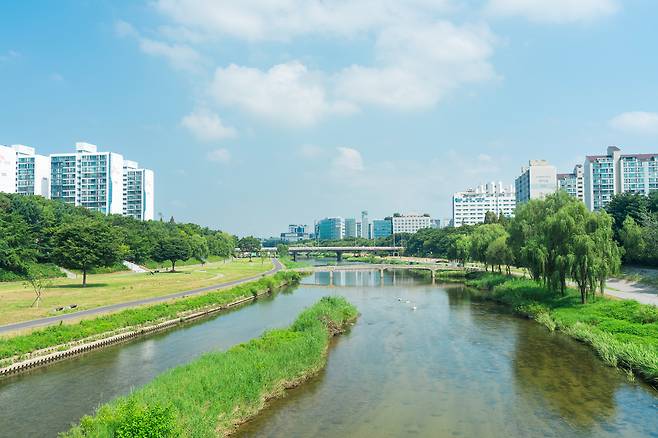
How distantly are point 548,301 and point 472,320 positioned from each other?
854cm

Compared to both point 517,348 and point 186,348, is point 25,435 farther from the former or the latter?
point 517,348

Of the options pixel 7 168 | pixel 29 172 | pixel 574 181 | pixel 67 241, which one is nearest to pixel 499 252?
pixel 67 241

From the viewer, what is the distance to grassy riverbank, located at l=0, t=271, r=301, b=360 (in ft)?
94.4

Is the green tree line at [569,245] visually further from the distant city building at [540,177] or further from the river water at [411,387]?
the distant city building at [540,177]

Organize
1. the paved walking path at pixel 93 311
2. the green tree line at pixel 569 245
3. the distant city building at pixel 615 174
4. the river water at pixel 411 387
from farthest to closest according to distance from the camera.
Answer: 1. the distant city building at pixel 615 174
2. the green tree line at pixel 569 245
3. the paved walking path at pixel 93 311
4. the river water at pixel 411 387

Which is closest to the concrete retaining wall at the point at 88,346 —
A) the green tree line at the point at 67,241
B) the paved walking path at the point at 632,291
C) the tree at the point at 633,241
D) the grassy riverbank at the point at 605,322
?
the green tree line at the point at 67,241

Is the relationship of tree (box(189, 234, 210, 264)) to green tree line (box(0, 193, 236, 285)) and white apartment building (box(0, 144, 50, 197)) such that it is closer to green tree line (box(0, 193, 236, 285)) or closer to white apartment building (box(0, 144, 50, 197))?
green tree line (box(0, 193, 236, 285))

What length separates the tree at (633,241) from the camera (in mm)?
63713

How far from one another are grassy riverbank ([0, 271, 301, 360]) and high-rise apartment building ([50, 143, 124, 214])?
126 meters

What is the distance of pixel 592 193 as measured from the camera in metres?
156

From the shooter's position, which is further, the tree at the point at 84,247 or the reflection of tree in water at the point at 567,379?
the tree at the point at 84,247

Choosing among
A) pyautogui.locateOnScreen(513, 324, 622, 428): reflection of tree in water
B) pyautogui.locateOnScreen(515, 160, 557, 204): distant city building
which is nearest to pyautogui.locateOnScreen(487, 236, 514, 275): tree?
pyautogui.locateOnScreen(513, 324, 622, 428): reflection of tree in water

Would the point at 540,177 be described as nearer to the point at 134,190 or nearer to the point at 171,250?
the point at 171,250

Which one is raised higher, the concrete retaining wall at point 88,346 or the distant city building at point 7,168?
the distant city building at point 7,168
